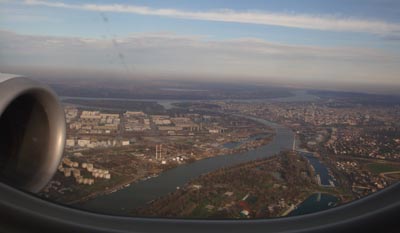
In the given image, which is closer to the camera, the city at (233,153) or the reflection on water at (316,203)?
the reflection on water at (316,203)

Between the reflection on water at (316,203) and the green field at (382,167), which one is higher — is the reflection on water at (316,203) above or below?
below

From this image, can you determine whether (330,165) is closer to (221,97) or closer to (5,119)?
(221,97)

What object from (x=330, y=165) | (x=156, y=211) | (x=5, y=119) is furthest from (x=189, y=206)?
(x=5, y=119)

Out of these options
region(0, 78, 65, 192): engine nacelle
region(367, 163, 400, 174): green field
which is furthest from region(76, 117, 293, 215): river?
region(367, 163, 400, 174): green field

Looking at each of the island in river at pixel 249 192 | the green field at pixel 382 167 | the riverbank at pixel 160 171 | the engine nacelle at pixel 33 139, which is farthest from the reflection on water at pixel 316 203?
the engine nacelle at pixel 33 139

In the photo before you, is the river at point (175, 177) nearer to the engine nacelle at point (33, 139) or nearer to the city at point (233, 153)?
the city at point (233, 153)

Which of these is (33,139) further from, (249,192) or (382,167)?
(382,167)

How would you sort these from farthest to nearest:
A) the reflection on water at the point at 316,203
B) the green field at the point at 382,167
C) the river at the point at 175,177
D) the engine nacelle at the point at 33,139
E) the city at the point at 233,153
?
the river at the point at 175,177 < the engine nacelle at the point at 33,139 < the city at the point at 233,153 < the green field at the point at 382,167 < the reflection on water at the point at 316,203
